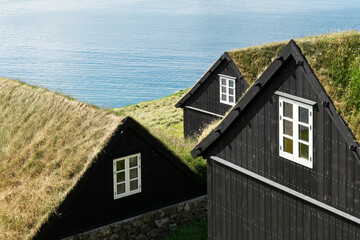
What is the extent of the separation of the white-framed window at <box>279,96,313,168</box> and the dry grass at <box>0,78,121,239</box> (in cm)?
712

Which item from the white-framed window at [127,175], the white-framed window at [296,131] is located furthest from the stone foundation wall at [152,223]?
the white-framed window at [296,131]

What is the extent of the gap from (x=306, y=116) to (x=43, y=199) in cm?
951

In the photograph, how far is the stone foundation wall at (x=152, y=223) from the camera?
20250 mm

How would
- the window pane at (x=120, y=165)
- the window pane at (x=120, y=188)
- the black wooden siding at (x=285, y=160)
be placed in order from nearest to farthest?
the black wooden siding at (x=285, y=160) < the window pane at (x=120, y=165) < the window pane at (x=120, y=188)

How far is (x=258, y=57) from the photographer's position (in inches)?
1112

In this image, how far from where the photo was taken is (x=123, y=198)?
2062cm

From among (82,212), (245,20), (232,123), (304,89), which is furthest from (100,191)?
(245,20)

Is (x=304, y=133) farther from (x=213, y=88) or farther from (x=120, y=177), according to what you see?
(x=213, y=88)

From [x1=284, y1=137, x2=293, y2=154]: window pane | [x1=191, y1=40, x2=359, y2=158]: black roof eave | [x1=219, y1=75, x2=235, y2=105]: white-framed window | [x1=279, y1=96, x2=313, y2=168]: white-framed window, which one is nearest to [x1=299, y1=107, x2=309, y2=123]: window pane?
[x1=279, y1=96, x2=313, y2=168]: white-framed window

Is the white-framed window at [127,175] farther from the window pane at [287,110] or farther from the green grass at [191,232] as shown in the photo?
the window pane at [287,110]

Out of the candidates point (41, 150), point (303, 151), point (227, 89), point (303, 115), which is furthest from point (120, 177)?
point (227, 89)

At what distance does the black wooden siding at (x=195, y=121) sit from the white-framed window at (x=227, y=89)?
1.55m

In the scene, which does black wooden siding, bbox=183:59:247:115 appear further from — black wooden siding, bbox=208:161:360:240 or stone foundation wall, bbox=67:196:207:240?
black wooden siding, bbox=208:161:360:240

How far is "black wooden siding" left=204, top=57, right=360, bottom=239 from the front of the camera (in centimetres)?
1347
